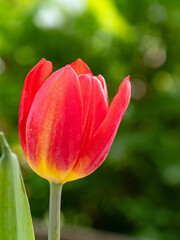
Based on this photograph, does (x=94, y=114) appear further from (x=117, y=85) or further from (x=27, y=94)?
(x=117, y=85)

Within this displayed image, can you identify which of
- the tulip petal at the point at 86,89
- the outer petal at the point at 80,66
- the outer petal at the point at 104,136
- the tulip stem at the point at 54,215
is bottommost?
the tulip stem at the point at 54,215

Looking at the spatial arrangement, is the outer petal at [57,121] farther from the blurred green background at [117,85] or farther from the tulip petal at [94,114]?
the blurred green background at [117,85]

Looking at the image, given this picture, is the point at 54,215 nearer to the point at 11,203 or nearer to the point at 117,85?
the point at 11,203

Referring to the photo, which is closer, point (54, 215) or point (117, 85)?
point (54, 215)

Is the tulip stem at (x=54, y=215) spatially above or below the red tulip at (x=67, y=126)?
below

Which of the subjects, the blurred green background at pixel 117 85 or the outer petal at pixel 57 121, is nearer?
the outer petal at pixel 57 121

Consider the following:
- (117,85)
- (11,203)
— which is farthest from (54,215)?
(117,85)

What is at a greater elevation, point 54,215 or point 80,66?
point 80,66

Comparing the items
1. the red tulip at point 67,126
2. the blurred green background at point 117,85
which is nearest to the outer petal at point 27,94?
the red tulip at point 67,126
